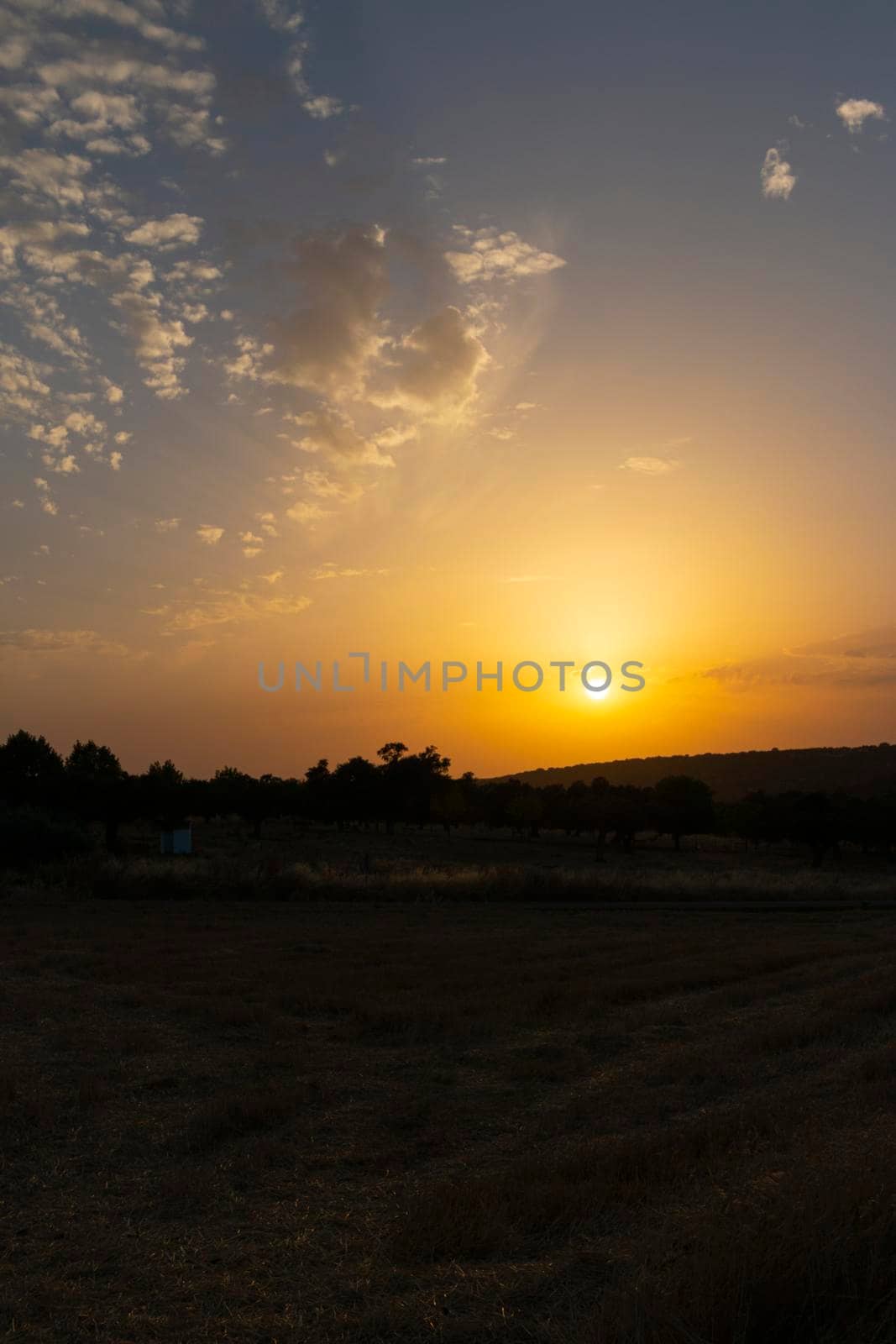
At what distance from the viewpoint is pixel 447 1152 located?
8.54 metres

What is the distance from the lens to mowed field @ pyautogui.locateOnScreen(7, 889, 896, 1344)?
505cm

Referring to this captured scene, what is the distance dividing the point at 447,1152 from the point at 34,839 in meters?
36.3

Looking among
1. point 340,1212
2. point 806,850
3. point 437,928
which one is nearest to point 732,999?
point 340,1212

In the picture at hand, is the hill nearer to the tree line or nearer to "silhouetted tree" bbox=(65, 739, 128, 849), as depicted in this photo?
the tree line

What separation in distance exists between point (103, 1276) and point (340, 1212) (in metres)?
1.68

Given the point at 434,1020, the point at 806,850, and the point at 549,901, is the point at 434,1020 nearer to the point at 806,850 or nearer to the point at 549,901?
the point at 549,901

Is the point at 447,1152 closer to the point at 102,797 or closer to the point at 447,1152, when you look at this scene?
the point at 447,1152

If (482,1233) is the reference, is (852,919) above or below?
below

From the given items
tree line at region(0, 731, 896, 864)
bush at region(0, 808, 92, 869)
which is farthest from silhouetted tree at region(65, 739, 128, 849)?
bush at region(0, 808, 92, 869)

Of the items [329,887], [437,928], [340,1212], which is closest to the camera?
[340,1212]

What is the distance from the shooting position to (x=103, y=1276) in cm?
590

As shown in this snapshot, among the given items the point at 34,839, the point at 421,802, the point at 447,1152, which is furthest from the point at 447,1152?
the point at 421,802

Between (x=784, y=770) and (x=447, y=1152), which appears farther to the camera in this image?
(x=784, y=770)

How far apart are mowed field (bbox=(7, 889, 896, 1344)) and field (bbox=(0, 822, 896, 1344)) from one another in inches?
1.1
